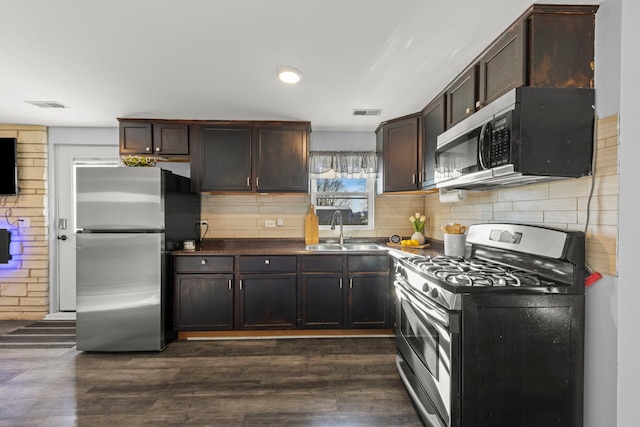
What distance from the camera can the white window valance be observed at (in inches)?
150

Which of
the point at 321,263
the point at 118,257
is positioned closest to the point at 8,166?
the point at 118,257

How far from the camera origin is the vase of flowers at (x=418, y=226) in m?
3.59

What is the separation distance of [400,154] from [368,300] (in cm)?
151

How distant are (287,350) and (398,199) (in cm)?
211

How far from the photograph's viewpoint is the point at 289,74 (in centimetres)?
233

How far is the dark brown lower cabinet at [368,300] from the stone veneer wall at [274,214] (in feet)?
2.52

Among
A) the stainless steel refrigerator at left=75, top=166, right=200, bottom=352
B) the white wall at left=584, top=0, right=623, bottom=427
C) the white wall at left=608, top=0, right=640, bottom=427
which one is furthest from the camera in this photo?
the stainless steel refrigerator at left=75, top=166, right=200, bottom=352

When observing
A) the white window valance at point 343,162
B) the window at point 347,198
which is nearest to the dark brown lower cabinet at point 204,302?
the window at point 347,198

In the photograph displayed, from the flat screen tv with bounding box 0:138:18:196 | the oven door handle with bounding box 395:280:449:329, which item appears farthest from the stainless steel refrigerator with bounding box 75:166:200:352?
the oven door handle with bounding box 395:280:449:329

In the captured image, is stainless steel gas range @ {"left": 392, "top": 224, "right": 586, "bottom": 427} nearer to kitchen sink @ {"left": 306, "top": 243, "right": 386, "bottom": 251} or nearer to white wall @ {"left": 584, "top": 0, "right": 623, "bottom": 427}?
white wall @ {"left": 584, "top": 0, "right": 623, "bottom": 427}

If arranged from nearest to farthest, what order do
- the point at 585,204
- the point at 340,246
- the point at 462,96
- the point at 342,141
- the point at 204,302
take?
the point at 585,204 → the point at 462,96 → the point at 204,302 → the point at 340,246 → the point at 342,141

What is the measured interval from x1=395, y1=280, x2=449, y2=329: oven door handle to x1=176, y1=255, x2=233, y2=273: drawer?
1723 mm

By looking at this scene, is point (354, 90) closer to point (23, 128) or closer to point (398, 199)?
point (398, 199)

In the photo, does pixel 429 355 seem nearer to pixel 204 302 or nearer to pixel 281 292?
pixel 281 292
